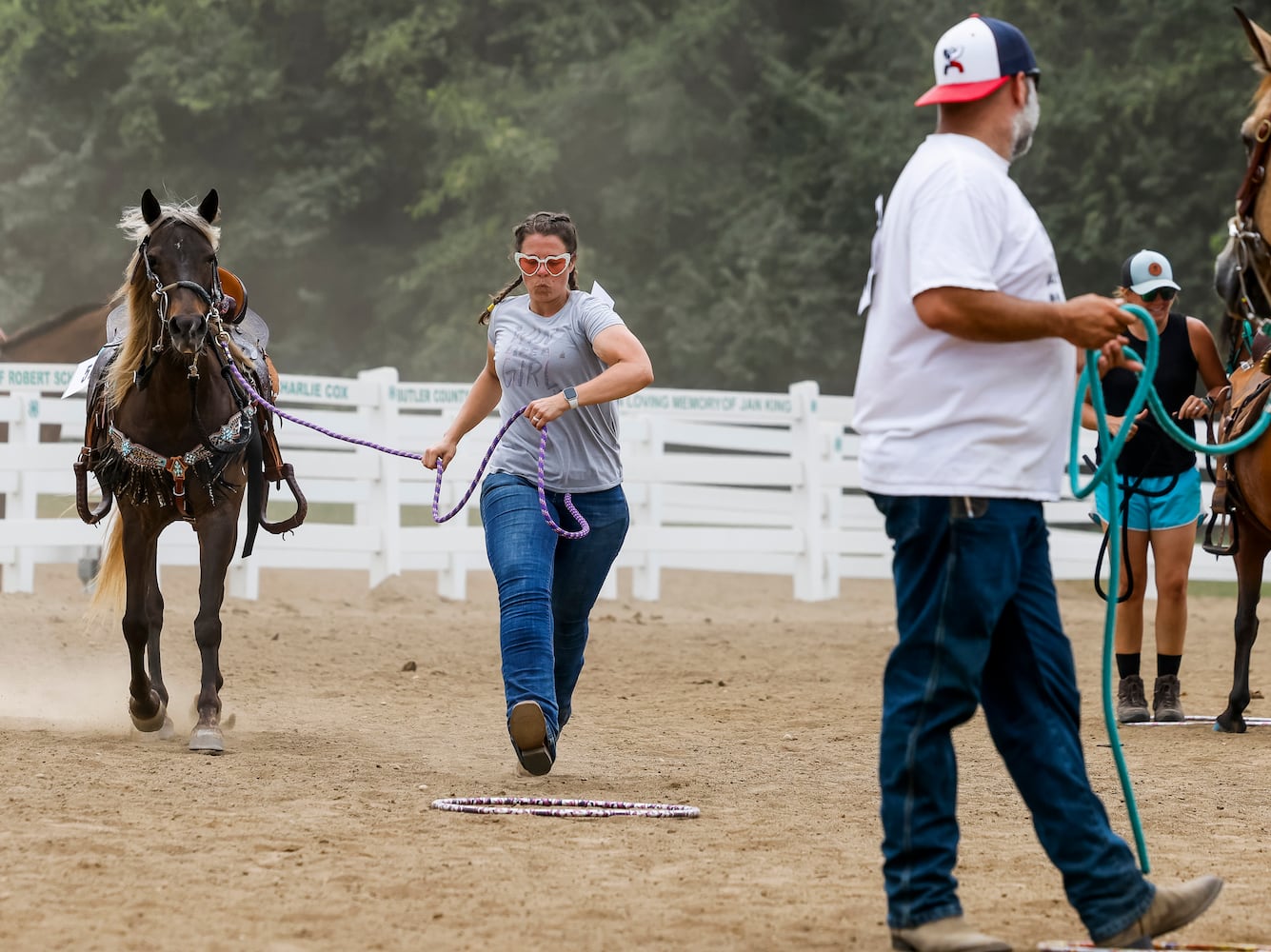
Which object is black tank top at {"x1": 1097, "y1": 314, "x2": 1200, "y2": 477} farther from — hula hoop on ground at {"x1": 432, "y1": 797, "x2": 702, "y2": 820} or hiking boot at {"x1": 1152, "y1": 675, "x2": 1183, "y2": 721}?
hula hoop on ground at {"x1": 432, "y1": 797, "x2": 702, "y2": 820}

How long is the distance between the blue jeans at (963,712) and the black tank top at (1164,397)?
4242mm

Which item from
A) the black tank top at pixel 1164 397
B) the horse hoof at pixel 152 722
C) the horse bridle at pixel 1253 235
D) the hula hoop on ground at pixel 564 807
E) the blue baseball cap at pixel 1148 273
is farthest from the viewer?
the black tank top at pixel 1164 397

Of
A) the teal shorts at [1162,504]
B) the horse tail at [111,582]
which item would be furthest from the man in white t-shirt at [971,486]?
the horse tail at [111,582]

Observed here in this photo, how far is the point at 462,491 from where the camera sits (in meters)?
14.8

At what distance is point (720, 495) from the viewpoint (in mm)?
15883

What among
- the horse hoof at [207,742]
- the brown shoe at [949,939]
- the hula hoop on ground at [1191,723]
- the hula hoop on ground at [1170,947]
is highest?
the hula hoop on ground at [1191,723]

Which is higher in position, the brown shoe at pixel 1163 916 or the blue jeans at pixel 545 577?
the blue jeans at pixel 545 577

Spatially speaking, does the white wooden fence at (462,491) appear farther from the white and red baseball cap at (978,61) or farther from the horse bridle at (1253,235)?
the white and red baseball cap at (978,61)

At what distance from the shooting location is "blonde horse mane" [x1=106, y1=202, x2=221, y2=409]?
7.30 meters

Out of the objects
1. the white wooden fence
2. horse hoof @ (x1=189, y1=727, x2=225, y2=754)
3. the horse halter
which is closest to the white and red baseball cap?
the horse halter

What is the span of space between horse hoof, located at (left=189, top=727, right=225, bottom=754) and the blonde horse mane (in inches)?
56.2

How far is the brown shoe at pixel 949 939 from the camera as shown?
3857 mm

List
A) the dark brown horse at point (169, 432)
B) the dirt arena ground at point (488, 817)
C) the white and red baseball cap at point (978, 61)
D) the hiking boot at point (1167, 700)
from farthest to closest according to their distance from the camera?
the hiking boot at point (1167, 700) < the dark brown horse at point (169, 432) < the dirt arena ground at point (488, 817) < the white and red baseball cap at point (978, 61)

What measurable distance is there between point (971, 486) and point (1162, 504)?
4.69m
